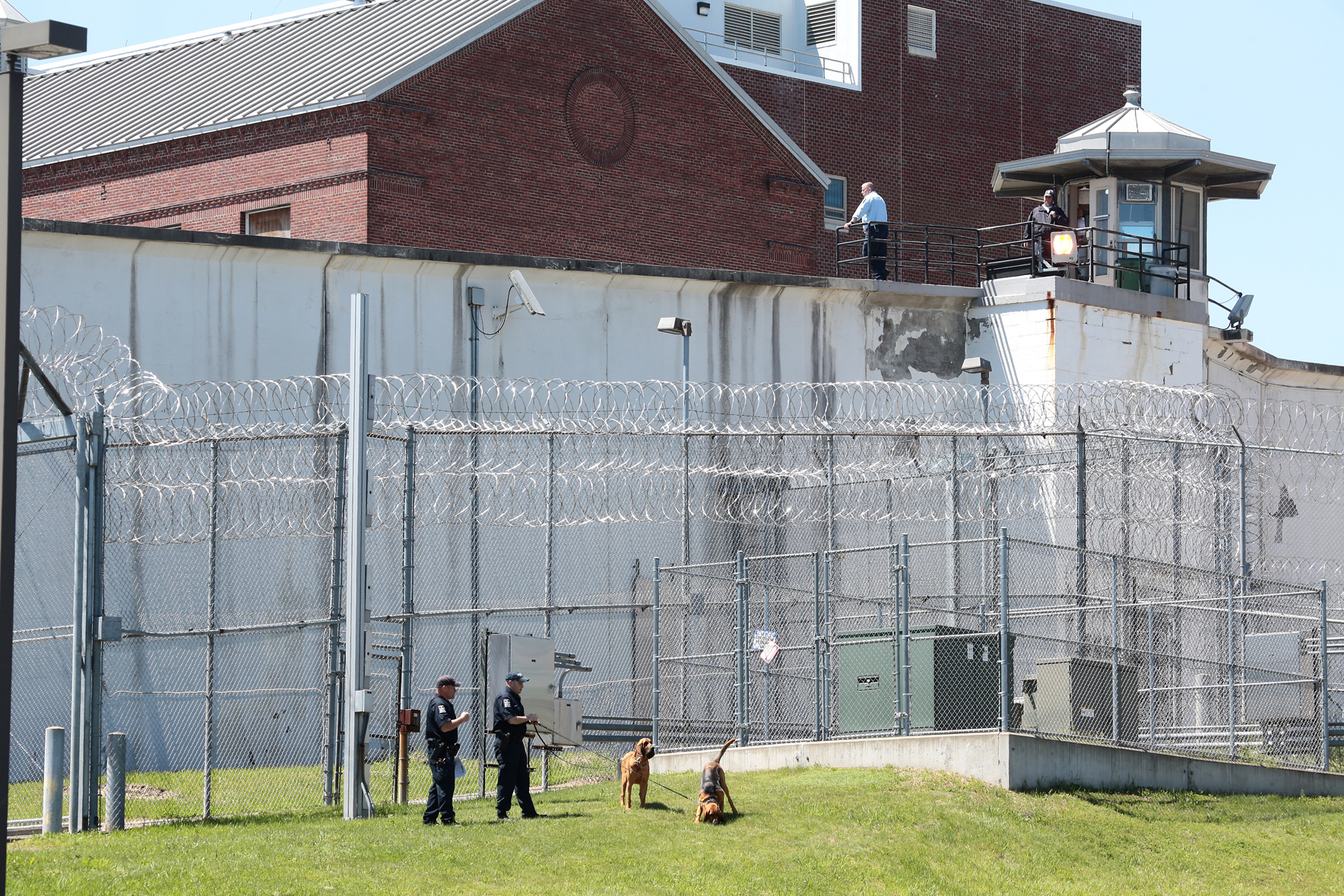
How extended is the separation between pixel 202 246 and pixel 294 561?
3719 mm

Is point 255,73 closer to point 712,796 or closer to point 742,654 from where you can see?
point 742,654

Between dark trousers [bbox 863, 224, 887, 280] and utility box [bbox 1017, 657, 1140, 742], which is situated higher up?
dark trousers [bbox 863, 224, 887, 280]

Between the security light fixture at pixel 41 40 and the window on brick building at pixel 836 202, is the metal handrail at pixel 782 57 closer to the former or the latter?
the window on brick building at pixel 836 202

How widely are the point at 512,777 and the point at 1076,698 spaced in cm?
609

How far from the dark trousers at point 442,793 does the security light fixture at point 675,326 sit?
9274mm

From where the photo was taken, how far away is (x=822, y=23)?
40.8m

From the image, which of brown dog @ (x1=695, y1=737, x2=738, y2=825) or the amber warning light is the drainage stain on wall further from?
brown dog @ (x1=695, y1=737, x2=738, y2=825)

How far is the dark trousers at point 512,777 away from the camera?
13.3 meters

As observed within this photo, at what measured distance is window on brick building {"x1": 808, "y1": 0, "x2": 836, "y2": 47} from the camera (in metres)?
40.4

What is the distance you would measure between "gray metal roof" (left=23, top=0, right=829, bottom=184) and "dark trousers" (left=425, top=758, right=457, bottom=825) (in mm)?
16710

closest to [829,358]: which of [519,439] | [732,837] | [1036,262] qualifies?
[1036,262]

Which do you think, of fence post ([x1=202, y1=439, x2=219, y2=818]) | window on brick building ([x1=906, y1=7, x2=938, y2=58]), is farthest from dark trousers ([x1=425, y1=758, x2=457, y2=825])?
window on brick building ([x1=906, y1=7, x2=938, y2=58])

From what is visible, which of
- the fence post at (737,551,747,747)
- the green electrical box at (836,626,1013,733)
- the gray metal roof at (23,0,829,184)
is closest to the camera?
the green electrical box at (836,626,1013,733)

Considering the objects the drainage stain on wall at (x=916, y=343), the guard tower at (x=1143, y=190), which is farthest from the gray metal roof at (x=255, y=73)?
the drainage stain on wall at (x=916, y=343)
